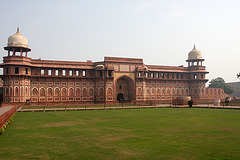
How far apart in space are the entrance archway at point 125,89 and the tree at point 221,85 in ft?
165

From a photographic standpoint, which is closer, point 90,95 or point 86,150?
point 86,150

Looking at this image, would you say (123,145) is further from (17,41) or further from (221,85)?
(221,85)

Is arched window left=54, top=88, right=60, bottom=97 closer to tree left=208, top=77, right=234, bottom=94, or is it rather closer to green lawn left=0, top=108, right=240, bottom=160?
green lawn left=0, top=108, right=240, bottom=160

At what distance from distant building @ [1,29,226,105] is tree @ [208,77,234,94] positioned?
32.6 metres

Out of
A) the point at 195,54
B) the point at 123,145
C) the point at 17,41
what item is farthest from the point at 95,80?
the point at 123,145

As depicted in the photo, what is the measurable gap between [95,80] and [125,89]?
7259 mm

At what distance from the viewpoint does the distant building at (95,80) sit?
40.6m

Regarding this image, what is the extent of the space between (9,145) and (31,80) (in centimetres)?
3554

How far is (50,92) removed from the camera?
44.2 m

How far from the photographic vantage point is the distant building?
40.6 meters

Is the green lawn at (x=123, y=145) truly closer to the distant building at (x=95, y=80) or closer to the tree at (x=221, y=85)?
the distant building at (x=95, y=80)

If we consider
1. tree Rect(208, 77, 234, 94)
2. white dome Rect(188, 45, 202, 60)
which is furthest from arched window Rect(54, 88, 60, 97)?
tree Rect(208, 77, 234, 94)

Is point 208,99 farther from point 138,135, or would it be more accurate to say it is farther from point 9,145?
point 9,145

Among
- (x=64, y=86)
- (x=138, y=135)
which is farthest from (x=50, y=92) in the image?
(x=138, y=135)
